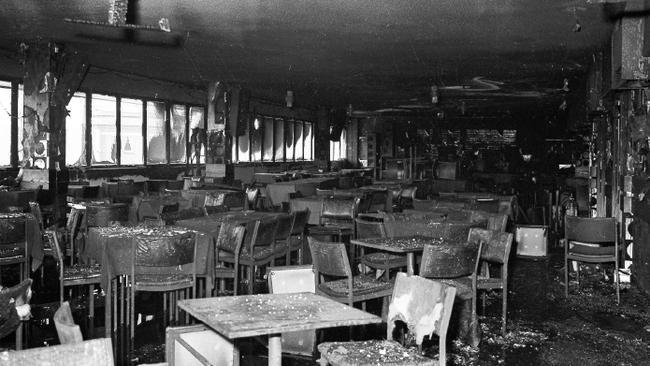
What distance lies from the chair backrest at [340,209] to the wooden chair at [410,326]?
4847mm

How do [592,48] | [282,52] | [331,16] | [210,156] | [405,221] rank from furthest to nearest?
[210,156], [282,52], [592,48], [331,16], [405,221]

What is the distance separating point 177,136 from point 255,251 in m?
10.8

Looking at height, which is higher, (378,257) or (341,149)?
(341,149)

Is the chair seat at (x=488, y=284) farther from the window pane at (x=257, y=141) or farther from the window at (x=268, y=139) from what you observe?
the window at (x=268, y=139)

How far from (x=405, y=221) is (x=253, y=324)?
396 cm

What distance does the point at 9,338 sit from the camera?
504 cm

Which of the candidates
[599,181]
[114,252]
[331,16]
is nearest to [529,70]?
[599,181]

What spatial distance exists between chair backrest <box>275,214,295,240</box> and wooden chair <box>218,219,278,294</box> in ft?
0.37

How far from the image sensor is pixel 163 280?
5.16 meters

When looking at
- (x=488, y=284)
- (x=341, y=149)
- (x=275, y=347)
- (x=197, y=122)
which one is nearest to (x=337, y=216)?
(x=488, y=284)

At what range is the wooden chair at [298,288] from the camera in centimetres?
453

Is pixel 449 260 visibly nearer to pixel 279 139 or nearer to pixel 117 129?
pixel 117 129

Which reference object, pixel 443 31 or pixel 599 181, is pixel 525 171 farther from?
Result: pixel 443 31

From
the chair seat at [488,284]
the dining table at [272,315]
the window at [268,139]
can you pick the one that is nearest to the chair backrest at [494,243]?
the chair seat at [488,284]
